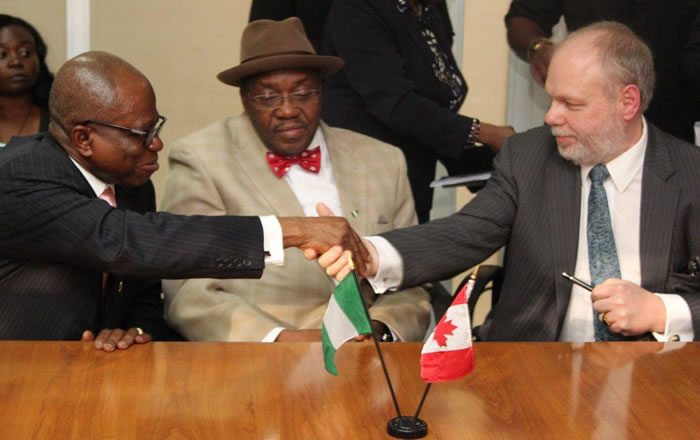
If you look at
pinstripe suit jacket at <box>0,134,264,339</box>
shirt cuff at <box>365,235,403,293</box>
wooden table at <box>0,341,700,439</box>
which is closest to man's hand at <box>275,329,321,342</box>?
shirt cuff at <box>365,235,403,293</box>

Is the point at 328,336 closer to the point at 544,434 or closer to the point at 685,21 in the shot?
the point at 544,434

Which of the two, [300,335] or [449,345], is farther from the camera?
[300,335]

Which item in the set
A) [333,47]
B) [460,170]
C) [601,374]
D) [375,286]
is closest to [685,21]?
[460,170]

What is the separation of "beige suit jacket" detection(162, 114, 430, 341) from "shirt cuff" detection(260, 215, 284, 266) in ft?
1.53

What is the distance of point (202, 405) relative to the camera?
2377 mm

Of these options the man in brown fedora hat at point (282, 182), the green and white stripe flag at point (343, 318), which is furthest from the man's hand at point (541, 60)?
the green and white stripe flag at point (343, 318)

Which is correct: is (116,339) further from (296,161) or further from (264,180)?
(296,161)

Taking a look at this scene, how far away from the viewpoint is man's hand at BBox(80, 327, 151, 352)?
2.72 meters

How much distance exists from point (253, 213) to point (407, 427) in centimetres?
155

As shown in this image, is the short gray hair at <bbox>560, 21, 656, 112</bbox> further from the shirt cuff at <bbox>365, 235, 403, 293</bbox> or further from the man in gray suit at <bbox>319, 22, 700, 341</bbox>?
the shirt cuff at <bbox>365, 235, 403, 293</bbox>

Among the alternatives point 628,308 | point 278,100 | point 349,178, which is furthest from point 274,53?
point 628,308

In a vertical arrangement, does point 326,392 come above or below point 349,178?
below

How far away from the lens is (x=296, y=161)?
12.5 feet

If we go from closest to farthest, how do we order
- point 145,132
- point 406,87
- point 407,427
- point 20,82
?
point 407,427
point 145,132
point 406,87
point 20,82
